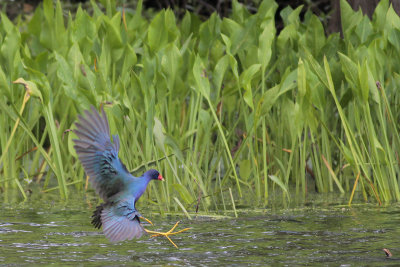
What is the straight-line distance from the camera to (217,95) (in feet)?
12.7

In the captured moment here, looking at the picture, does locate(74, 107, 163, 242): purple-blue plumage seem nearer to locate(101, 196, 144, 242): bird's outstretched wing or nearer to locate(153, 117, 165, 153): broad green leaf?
locate(101, 196, 144, 242): bird's outstretched wing

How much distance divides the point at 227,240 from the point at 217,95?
3.80ft

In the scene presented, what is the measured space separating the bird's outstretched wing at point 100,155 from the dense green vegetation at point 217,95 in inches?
21.9

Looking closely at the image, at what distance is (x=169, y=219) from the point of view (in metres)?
3.40

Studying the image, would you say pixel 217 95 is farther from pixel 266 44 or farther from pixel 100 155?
pixel 100 155

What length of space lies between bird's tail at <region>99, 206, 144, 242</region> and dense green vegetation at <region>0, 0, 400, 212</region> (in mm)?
799

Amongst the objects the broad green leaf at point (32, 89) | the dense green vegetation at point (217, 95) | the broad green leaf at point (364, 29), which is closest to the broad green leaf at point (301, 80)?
the dense green vegetation at point (217, 95)

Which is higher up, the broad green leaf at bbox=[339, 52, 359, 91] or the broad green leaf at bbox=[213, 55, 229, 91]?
the broad green leaf at bbox=[213, 55, 229, 91]

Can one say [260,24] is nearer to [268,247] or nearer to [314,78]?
[314,78]

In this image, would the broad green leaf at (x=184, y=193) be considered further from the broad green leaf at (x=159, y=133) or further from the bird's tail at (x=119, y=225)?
the bird's tail at (x=119, y=225)

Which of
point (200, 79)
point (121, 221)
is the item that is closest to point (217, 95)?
point (200, 79)

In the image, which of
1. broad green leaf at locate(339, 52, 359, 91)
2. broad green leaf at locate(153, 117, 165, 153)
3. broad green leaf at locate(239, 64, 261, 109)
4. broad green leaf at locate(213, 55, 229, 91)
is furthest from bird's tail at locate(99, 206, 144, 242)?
broad green leaf at locate(339, 52, 359, 91)

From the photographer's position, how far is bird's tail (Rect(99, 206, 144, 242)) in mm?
2496

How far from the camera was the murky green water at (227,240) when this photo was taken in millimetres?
2516
